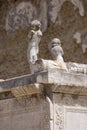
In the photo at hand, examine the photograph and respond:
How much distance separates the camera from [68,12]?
52.2ft

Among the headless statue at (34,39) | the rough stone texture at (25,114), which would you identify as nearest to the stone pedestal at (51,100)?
the rough stone texture at (25,114)

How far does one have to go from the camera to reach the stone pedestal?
5.36 meters

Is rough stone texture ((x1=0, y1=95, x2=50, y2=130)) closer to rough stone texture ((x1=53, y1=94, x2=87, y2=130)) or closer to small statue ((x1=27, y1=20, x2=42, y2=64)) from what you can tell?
rough stone texture ((x1=53, y1=94, x2=87, y2=130))

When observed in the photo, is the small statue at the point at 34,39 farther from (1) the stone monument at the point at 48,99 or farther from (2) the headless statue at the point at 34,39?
(1) the stone monument at the point at 48,99

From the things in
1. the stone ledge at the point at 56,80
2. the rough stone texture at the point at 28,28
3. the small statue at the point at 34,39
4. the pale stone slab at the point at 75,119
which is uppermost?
the rough stone texture at the point at 28,28

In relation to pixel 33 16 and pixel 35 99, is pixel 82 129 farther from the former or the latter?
pixel 33 16

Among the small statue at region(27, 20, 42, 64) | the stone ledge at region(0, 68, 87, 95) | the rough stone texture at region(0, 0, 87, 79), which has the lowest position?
the stone ledge at region(0, 68, 87, 95)

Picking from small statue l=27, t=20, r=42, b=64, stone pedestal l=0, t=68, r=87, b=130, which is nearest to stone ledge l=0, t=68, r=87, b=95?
stone pedestal l=0, t=68, r=87, b=130

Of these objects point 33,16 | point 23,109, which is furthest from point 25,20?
point 23,109

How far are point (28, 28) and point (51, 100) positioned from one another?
40.3 ft

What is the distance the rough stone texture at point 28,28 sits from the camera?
50.6 ft

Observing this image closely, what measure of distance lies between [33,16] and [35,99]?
1234 centimetres

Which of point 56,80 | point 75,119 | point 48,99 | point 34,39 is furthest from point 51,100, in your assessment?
point 34,39

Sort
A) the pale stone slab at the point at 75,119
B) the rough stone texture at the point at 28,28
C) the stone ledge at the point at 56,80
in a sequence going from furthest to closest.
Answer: the rough stone texture at the point at 28,28 < the pale stone slab at the point at 75,119 < the stone ledge at the point at 56,80
